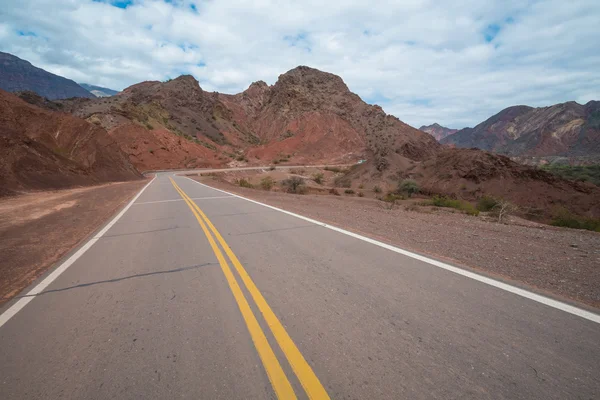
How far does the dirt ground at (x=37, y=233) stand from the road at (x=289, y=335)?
2.49 feet

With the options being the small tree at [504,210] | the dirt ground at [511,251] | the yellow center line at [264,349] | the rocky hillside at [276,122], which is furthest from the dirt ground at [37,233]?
the rocky hillside at [276,122]

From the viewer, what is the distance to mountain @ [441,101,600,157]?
302 ft

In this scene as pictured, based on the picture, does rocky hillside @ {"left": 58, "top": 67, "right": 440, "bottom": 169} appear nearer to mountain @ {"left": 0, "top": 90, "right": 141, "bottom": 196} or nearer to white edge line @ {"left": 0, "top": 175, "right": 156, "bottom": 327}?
mountain @ {"left": 0, "top": 90, "right": 141, "bottom": 196}

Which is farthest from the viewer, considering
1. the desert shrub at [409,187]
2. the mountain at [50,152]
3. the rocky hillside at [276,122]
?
the rocky hillside at [276,122]

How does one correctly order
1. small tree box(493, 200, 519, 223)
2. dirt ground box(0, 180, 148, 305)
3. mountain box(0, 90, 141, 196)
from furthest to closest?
mountain box(0, 90, 141, 196) < small tree box(493, 200, 519, 223) < dirt ground box(0, 180, 148, 305)

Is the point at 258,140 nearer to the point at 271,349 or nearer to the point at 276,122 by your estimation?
the point at 276,122

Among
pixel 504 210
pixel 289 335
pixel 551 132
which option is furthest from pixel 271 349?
pixel 551 132

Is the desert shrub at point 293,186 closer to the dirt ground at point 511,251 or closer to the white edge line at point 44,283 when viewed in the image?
the dirt ground at point 511,251

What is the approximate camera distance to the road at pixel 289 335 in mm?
2324

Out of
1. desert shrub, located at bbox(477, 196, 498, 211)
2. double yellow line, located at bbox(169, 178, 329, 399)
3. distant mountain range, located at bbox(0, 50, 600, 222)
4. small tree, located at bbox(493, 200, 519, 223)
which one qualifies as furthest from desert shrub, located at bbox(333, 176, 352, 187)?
double yellow line, located at bbox(169, 178, 329, 399)

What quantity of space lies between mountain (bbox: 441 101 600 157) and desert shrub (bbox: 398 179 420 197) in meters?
75.3

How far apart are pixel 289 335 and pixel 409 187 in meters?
26.0

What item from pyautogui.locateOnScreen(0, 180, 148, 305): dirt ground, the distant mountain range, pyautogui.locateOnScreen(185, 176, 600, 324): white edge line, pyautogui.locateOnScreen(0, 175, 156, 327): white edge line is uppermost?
the distant mountain range

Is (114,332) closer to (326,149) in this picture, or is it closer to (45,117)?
(45,117)
